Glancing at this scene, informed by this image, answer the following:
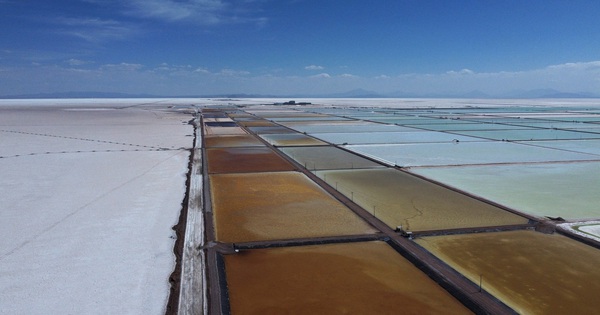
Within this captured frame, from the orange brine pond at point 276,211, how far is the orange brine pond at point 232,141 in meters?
9.87

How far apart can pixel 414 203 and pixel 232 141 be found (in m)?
17.0

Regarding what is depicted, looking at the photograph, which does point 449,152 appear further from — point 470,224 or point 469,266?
point 469,266

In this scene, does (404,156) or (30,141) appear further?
(30,141)

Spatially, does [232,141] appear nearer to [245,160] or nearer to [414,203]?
[245,160]

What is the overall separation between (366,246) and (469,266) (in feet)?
6.55

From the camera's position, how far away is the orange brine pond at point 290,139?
25.8 metres

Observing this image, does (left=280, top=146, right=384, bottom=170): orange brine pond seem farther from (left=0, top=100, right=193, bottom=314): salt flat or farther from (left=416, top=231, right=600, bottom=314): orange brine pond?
(left=416, top=231, right=600, bottom=314): orange brine pond

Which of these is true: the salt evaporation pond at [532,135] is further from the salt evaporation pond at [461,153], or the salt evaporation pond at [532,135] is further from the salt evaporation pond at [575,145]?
the salt evaporation pond at [461,153]

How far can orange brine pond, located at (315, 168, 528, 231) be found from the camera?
10180 millimetres

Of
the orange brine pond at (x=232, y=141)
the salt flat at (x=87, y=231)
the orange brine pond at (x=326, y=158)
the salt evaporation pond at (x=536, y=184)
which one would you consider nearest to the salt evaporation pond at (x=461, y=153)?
the orange brine pond at (x=326, y=158)

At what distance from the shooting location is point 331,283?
23.1 ft

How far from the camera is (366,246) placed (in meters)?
8.72

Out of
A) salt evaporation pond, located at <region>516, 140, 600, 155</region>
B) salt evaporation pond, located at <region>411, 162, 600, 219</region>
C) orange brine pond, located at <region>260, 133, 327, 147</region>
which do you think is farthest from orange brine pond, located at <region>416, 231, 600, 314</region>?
orange brine pond, located at <region>260, 133, 327, 147</region>

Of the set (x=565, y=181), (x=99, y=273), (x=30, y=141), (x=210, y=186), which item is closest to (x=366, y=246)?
(x=99, y=273)
